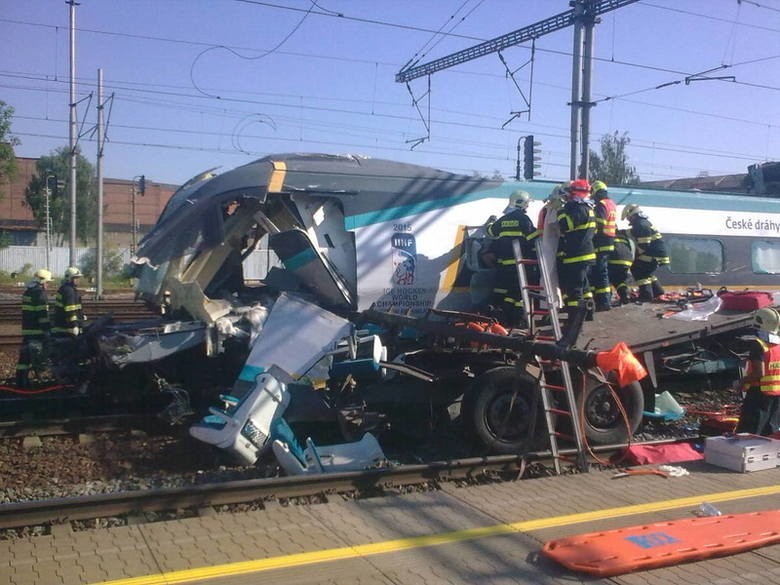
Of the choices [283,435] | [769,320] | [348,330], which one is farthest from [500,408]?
[769,320]

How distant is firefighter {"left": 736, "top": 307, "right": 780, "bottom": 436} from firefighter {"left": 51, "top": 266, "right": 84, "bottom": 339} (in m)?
8.94

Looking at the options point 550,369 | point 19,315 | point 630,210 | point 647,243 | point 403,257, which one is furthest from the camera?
point 19,315

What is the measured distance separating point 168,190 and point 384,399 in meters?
63.3

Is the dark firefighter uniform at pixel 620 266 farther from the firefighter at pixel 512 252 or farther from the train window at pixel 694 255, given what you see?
the train window at pixel 694 255

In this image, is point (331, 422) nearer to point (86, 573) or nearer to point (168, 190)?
point (86, 573)

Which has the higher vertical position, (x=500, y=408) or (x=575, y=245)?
(x=575, y=245)

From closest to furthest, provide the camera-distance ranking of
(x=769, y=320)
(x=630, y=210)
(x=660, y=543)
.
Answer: (x=660, y=543)
(x=769, y=320)
(x=630, y=210)

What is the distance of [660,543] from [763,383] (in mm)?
3385

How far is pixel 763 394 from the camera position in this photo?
7.54 m

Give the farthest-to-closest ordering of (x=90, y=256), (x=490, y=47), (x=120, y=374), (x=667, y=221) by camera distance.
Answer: (x=90, y=256) < (x=490, y=47) < (x=667, y=221) < (x=120, y=374)

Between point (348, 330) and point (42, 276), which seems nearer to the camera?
point (348, 330)

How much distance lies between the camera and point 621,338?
830cm

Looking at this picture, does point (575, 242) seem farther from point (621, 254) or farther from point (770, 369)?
point (770, 369)

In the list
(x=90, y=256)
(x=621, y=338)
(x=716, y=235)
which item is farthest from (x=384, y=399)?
(x=90, y=256)
